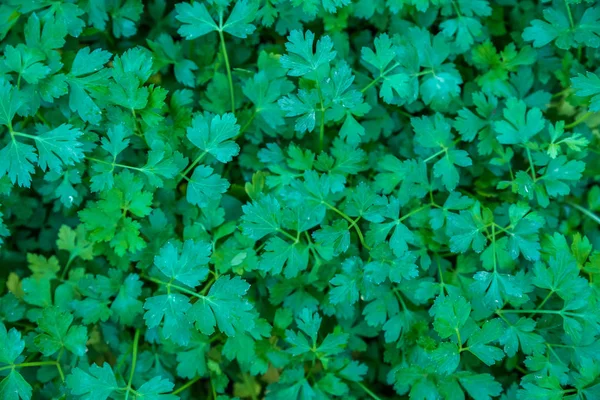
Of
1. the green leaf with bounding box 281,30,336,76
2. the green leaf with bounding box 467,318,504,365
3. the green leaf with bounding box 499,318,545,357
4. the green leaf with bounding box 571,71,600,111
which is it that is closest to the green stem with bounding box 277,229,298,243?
the green leaf with bounding box 281,30,336,76

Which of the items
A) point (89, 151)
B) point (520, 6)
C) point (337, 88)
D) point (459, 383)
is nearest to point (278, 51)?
point (337, 88)

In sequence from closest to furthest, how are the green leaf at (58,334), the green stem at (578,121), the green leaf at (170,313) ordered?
1. the green leaf at (170,313)
2. the green leaf at (58,334)
3. the green stem at (578,121)

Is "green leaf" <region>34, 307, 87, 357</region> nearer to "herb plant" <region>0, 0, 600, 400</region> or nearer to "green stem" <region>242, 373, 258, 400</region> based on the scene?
"herb plant" <region>0, 0, 600, 400</region>

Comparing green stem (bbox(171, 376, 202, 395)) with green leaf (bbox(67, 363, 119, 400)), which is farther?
green stem (bbox(171, 376, 202, 395))

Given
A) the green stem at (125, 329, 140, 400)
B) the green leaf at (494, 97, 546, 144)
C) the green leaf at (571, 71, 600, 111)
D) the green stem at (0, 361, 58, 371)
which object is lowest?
the green stem at (125, 329, 140, 400)

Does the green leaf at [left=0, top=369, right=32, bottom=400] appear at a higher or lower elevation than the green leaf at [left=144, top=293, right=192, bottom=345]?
lower

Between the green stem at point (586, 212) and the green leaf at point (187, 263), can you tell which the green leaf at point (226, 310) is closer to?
the green leaf at point (187, 263)

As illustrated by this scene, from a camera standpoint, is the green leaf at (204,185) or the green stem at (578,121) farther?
the green stem at (578,121)

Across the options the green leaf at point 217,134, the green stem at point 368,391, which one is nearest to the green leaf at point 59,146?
the green leaf at point 217,134

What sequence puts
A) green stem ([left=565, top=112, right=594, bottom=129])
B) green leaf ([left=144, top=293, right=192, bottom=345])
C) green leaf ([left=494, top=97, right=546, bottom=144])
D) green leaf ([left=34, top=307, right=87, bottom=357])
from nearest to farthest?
green leaf ([left=144, top=293, right=192, bottom=345]) < green leaf ([left=34, top=307, right=87, bottom=357]) < green leaf ([left=494, top=97, right=546, bottom=144]) < green stem ([left=565, top=112, right=594, bottom=129])

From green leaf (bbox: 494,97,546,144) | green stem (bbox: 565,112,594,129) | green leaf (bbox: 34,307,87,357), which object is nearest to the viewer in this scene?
green leaf (bbox: 34,307,87,357)
